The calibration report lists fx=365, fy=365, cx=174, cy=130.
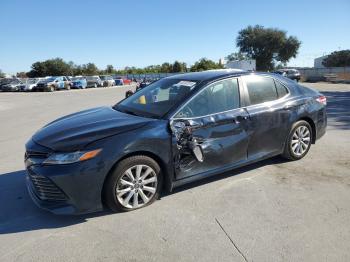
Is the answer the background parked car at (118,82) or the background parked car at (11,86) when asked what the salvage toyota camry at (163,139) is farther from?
the background parked car at (118,82)

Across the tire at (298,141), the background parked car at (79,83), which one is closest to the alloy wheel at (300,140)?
the tire at (298,141)

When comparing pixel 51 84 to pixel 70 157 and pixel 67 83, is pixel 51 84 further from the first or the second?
pixel 70 157

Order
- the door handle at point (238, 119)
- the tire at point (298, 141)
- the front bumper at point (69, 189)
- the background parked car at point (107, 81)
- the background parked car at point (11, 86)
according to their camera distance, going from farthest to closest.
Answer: the background parked car at point (107, 81), the background parked car at point (11, 86), the tire at point (298, 141), the door handle at point (238, 119), the front bumper at point (69, 189)

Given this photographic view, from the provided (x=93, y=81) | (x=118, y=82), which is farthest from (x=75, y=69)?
(x=93, y=81)

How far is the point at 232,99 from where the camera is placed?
508 cm

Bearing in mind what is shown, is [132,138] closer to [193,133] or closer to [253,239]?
[193,133]

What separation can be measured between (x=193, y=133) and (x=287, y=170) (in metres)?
1.91

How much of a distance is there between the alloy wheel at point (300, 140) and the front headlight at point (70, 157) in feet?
11.2

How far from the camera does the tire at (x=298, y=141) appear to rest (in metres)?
5.82

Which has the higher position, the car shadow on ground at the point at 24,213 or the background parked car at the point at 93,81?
the car shadow on ground at the point at 24,213

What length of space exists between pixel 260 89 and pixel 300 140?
123 centimetres

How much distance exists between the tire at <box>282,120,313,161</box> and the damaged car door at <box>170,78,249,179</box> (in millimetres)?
1111

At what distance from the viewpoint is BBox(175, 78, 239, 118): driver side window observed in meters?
4.66

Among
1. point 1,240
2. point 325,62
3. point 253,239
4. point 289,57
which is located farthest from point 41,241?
point 325,62
